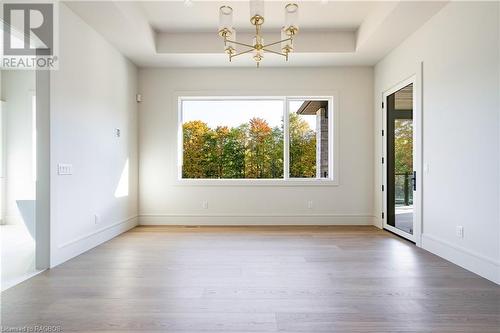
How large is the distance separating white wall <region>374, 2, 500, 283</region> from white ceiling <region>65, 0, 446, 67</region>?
1.46ft

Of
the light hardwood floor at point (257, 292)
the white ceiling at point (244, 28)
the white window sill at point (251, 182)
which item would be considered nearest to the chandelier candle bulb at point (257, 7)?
the white ceiling at point (244, 28)

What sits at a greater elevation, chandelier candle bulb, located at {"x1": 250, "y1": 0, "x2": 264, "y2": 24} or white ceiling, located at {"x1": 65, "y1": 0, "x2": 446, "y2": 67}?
white ceiling, located at {"x1": 65, "y1": 0, "x2": 446, "y2": 67}

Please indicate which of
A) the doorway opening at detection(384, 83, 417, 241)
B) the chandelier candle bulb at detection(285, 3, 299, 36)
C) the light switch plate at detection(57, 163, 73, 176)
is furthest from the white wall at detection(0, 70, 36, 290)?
the doorway opening at detection(384, 83, 417, 241)

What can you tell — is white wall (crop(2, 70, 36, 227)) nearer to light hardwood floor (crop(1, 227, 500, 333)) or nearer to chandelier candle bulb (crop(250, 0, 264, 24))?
light hardwood floor (crop(1, 227, 500, 333))

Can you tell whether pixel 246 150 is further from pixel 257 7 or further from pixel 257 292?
pixel 257 292

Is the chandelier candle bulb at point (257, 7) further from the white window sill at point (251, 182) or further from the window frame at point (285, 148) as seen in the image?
the white window sill at point (251, 182)

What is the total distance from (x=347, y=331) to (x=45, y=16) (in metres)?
3.99

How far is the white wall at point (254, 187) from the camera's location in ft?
18.2

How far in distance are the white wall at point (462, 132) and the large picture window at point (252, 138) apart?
2.02m

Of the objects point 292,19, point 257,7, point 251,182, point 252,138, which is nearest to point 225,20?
point 257,7

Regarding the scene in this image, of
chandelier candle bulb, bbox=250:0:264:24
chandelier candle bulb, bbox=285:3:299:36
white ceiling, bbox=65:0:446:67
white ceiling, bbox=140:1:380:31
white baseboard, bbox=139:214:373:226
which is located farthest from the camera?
white baseboard, bbox=139:214:373:226

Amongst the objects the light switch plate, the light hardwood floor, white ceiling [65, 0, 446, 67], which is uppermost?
white ceiling [65, 0, 446, 67]

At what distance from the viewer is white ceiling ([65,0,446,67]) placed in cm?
371

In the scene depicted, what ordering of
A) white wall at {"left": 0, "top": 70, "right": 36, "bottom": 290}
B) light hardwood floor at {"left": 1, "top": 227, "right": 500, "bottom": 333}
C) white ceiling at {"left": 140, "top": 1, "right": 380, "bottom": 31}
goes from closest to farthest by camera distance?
light hardwood floor at {"left": 1, "top": 227, "right": 500, "bottom": 333} < white ceiling at {"left": 140, "top": 1, "right": 380, "bottom": 31} < white wall at {"left": 0, "top": 70, "right": 36, "bottom": 290}
